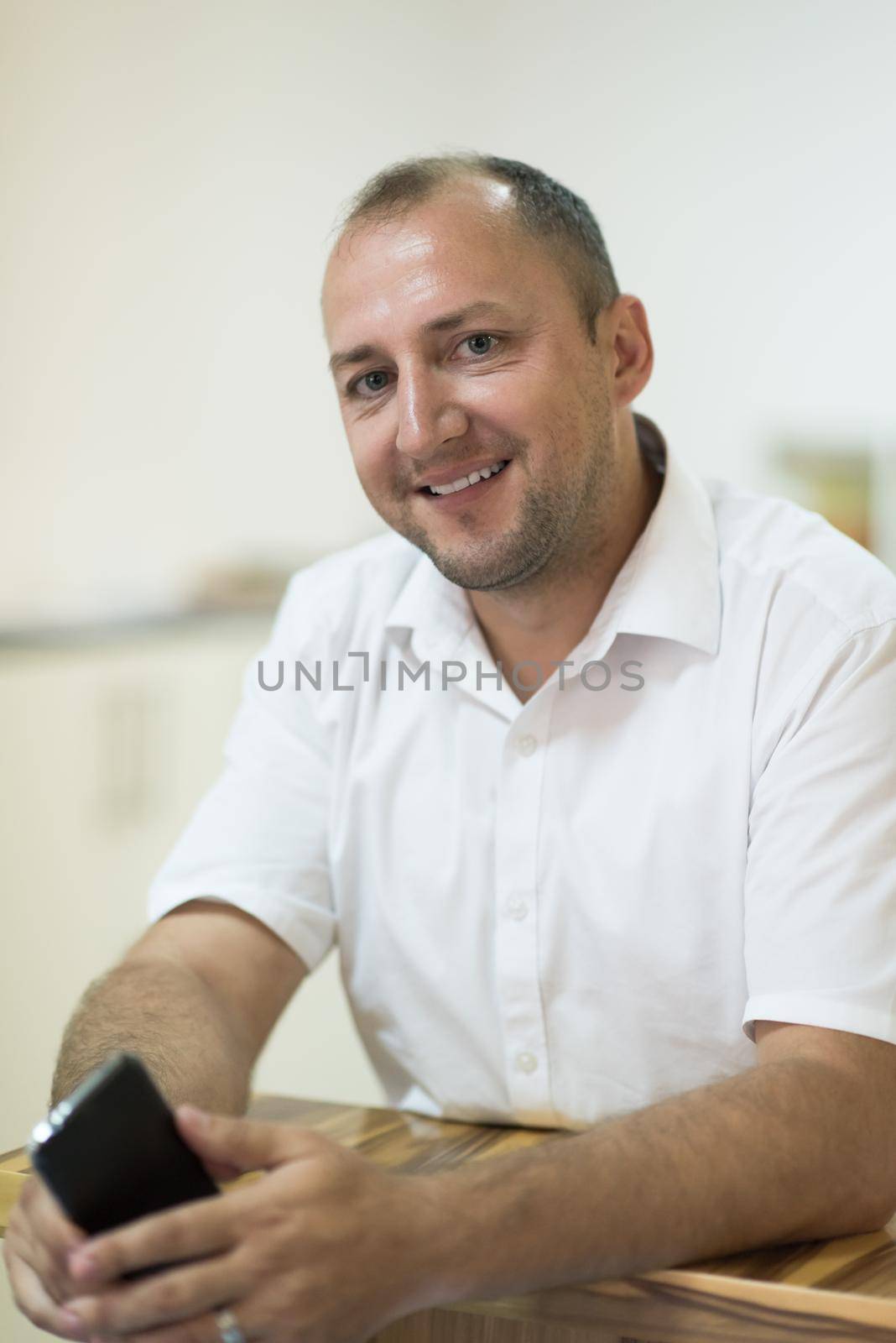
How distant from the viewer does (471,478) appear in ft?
3.98

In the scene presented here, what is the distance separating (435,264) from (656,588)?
34 centimetres

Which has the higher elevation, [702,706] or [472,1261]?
[702,706]

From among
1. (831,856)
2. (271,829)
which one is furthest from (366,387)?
(831,856)

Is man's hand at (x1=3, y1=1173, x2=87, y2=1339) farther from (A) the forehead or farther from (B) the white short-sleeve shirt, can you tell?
(A) the forehead

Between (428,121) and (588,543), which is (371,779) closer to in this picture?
(588,543)

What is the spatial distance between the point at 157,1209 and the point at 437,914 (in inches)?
21.5

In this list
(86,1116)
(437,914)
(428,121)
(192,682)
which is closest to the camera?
(86,1116)

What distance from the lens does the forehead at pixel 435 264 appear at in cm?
116

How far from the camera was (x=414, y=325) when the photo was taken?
3.80 ft

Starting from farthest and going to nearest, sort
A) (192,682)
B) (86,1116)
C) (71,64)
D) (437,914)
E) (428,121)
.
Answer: (428,121) < (192,682) < (71,64) < (437,914) < (86,1116)

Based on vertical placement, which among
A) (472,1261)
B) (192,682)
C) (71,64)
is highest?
(71,64)

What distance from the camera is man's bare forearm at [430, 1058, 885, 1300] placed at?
76 centimetres

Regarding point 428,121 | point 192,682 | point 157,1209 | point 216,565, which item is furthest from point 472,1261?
point 428,121

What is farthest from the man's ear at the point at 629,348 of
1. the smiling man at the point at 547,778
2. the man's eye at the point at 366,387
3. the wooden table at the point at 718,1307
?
the wooden table at the point at 718,1307
